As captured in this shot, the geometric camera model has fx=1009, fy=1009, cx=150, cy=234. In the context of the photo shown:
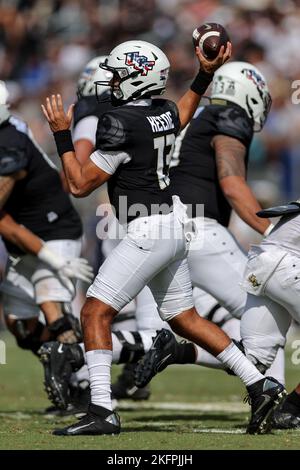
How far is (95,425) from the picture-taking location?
15.5 feet

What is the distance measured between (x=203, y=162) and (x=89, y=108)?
42.4 inches

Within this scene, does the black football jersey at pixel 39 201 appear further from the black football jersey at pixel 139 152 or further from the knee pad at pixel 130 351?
the black football jersey at pixel 139 152

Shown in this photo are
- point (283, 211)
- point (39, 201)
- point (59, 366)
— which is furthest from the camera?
point (39, 201)

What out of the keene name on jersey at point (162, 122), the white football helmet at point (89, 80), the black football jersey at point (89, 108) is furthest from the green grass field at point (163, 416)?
the white football helmet at point (89, 80)

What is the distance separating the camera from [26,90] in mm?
13617

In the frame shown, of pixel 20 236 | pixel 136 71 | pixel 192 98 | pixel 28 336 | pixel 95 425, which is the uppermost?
pixel 136 71

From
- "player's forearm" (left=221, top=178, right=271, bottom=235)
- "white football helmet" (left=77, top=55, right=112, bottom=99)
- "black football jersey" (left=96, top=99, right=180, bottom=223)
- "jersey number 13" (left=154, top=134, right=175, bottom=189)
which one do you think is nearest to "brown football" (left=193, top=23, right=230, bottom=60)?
"black football jersey" (left=96, top=99, right=180, bottom=223)

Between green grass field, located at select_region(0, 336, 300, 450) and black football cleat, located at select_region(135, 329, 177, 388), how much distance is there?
28 cm

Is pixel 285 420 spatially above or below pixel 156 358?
below

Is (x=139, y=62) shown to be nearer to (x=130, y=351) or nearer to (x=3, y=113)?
(x=3, y=113)

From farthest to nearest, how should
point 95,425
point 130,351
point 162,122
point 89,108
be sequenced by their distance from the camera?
point 89,108, point 130,351, point 162,122, point 95,425

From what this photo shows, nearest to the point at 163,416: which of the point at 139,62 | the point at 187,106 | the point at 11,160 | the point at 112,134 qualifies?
the point at 11,160
